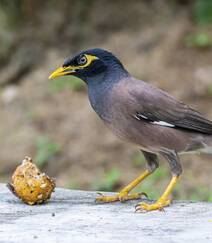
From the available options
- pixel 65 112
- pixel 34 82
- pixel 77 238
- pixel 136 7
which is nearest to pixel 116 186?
pixel 65 112

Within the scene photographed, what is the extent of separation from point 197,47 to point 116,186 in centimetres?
312

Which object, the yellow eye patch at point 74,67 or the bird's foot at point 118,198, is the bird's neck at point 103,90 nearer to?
the yellow eye patch at point 74,67

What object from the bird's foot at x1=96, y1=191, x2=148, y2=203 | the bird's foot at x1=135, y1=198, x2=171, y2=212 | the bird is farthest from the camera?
the bird's foot at x1=96, y1=191, x2=148, y2=203

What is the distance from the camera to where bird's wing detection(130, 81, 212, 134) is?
20.4ft

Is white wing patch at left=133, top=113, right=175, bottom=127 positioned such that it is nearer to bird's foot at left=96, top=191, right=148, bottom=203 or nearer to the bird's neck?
the bird's neck

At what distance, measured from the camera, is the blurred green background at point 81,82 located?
33.1 ft

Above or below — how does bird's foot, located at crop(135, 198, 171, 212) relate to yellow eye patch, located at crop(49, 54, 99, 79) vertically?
below

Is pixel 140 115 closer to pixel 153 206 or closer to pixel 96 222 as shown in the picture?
pixel 153 206

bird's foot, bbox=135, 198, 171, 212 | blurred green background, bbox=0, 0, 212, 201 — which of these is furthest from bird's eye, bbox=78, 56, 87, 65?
blurred green background, bbox=0, 0, 212, 201

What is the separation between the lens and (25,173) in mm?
5996

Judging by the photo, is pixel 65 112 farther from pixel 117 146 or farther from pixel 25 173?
pixel 25 173

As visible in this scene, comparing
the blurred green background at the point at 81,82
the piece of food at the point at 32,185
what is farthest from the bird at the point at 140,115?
the blurred green background at the point at 81,82

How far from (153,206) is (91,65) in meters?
1.25

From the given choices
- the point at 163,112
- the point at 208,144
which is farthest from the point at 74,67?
the point at 208,144
